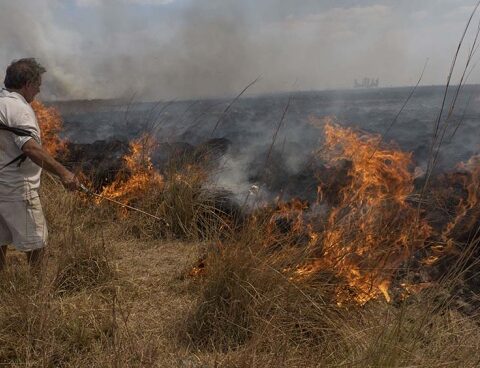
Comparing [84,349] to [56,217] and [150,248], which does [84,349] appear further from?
[56,217]

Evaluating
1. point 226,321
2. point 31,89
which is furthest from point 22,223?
point 226,321

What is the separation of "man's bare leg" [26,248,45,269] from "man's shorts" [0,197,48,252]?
77 millimetres

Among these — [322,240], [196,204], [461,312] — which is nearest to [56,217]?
[196,204]

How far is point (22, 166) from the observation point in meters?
3.20

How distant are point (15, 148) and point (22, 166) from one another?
5.6 inches

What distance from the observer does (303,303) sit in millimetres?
2748

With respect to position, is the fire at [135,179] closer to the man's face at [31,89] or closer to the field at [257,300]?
the field at [257,300]

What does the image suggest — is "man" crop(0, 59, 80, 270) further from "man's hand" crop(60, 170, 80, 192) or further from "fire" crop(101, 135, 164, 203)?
"fire" crop(101, 135, 164, 203)

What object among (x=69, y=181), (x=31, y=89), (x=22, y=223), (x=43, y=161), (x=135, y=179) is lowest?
(x=135, y=179)

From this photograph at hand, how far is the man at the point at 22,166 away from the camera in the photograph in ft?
10.0

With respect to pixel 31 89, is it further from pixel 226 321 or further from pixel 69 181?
pixel 226 321

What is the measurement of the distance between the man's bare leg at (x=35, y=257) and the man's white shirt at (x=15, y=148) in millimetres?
437

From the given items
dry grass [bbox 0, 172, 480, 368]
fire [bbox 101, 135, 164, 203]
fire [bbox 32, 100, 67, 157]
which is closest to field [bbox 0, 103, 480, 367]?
dry grass [bbox 0, 172, 480, 368]

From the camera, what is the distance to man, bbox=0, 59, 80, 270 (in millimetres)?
3061
